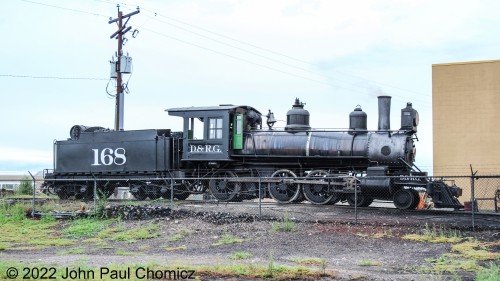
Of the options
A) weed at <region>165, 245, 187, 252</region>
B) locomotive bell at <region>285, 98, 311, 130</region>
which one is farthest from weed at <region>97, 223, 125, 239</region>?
locomotive bell at <region>285, 98, 311, 130</region>

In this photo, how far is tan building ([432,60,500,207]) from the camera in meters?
26.1

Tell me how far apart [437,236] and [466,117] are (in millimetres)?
14360

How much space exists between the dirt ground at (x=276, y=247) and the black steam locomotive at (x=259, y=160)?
5.99 feet

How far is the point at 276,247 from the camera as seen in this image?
1326 cm

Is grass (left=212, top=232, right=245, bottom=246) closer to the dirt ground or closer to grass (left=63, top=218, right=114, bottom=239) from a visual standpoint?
the dirt ground

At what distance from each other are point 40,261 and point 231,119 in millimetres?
10847

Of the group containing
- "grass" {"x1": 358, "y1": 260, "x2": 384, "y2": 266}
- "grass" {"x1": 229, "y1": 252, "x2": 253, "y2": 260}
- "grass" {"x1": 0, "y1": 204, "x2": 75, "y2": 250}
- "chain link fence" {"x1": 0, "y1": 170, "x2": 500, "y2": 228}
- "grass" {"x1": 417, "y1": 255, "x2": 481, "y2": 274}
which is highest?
"chain link fence" {"x1": 0, "y1": 170, "x2": 500, "y2": 228}

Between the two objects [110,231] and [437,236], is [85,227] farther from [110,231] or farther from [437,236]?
[437,236]

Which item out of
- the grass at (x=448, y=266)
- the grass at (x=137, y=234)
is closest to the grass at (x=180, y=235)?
the grass at (x=137, y=234)

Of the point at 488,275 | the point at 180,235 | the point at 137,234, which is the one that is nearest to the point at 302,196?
the point at 180,235

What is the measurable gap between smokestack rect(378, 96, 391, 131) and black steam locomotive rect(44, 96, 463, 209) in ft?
0.11

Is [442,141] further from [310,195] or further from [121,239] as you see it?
[121,239]

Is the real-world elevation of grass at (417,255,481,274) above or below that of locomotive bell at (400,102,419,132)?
below

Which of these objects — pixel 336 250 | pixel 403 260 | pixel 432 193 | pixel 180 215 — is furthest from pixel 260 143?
pixel 403 260
